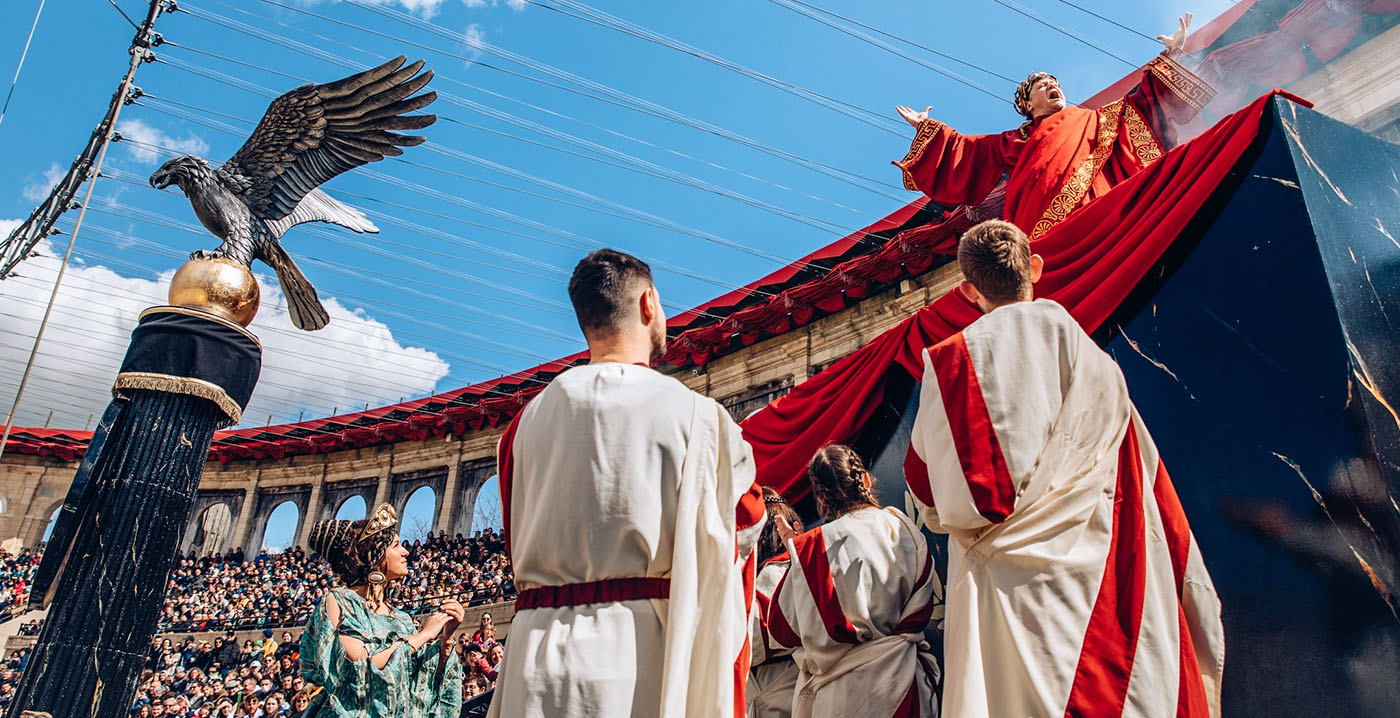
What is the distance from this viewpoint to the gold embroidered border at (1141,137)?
13.9 ft

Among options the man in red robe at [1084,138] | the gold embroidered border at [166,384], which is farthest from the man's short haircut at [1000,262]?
the gold embroidered border at [166,384]

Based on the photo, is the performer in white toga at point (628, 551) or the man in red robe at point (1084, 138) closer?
the performer in white toga at point (628, 551)

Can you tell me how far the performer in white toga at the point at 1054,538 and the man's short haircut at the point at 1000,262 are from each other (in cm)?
13

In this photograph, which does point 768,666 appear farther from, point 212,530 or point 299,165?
point 212,530

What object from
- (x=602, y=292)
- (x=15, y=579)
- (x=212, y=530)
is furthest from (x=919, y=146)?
(x=212, y=530)

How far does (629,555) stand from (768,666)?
2289 millimetres

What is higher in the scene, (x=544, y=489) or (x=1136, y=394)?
(x=1136, y=394)

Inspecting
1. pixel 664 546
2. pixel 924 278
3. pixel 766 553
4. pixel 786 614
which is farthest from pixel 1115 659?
pixel 924 278

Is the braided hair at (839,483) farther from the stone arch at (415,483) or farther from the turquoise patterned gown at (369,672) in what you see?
the stone arch at (415,483)

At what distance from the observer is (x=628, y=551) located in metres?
1.79

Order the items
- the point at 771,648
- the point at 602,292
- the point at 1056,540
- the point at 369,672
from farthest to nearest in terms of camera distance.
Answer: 1. the point at 771,648
2. the point at 369,672
3. the point at 602,292
4. the point at 1056,540

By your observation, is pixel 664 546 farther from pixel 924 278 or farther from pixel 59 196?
pixel 59 196

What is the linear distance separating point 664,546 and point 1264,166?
237cm

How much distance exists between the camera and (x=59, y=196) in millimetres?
11672
